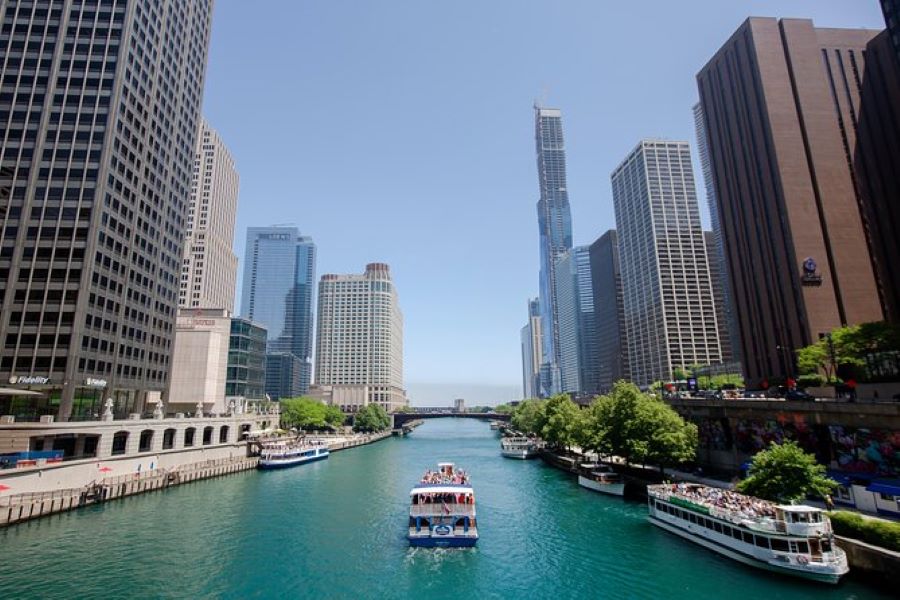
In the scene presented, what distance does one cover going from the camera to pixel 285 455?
365 ft

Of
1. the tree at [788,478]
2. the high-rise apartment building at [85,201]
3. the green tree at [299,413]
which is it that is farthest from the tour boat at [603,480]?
the green tree at [299,413]

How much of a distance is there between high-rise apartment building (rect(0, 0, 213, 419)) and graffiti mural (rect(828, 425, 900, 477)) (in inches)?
4228

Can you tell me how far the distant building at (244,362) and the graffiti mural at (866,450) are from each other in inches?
5832

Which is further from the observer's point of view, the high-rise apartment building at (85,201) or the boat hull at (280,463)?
the boat hull at (280,463)

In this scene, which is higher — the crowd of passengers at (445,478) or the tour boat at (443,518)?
the crowd of passengers at (445,478)

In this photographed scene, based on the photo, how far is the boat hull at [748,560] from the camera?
1405 inches

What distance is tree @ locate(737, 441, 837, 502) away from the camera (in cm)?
4425

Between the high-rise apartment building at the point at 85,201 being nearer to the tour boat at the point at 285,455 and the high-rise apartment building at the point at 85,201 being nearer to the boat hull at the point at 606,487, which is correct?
the tour boat at the point at 285,455

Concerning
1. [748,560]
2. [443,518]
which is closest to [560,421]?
[443,518]

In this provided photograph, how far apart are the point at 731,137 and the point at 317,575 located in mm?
136056

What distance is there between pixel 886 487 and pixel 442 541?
40098 mm

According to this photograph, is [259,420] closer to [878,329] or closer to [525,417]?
[525,417]

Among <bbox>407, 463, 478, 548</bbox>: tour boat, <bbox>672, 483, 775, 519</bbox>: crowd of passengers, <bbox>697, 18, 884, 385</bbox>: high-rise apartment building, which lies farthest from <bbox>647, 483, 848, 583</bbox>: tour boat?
<bbox>697, 18, 884, 385</bbox>: high-rise apartment building

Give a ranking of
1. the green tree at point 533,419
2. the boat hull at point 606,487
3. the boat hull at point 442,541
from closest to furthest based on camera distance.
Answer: the boat hull at point 442,541 < the boat hull at point 606,487 < the green tree at point 533,419
